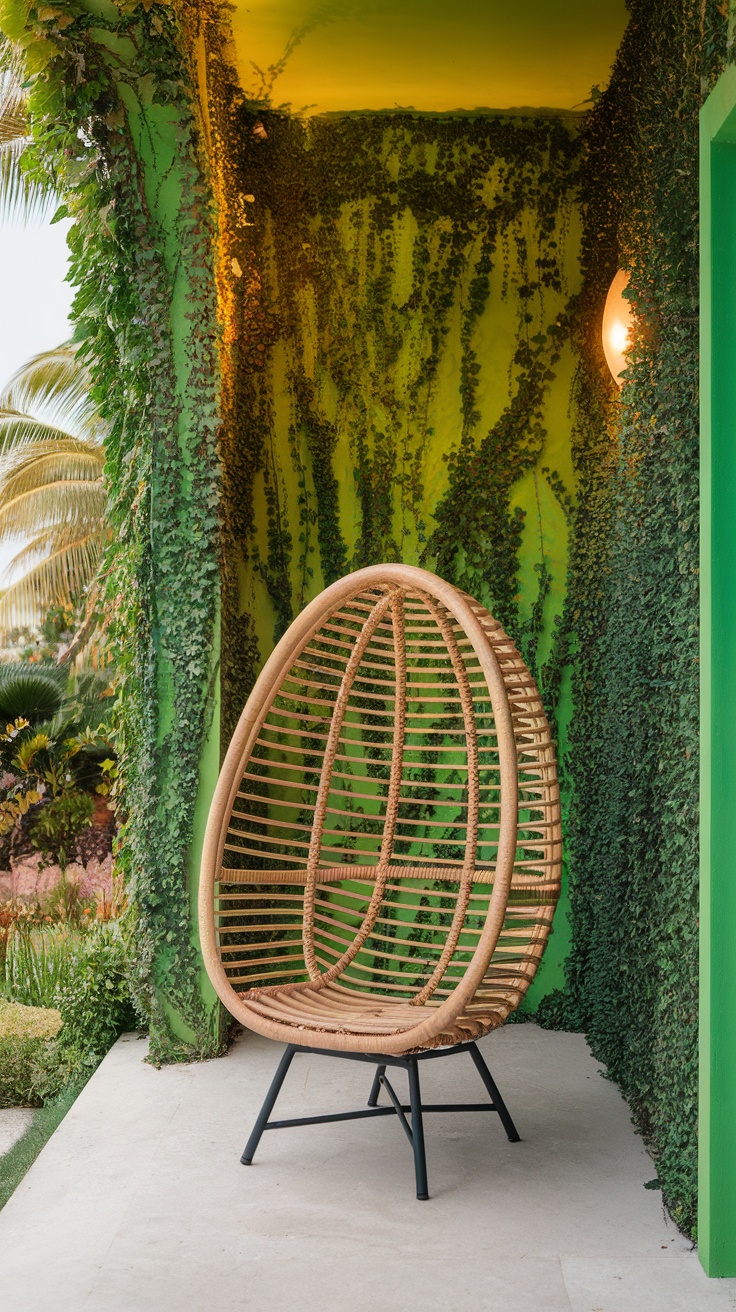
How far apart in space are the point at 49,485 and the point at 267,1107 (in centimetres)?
746

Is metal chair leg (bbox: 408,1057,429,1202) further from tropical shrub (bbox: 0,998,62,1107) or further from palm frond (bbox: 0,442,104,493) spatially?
palm frond (bbox: 0,442,104,493)

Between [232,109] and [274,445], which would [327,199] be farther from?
[274,445]

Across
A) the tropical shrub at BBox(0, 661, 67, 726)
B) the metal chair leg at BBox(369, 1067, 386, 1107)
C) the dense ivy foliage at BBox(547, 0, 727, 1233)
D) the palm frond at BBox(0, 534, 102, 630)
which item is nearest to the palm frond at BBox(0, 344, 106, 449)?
the palm frond at BBox(0, 534, 102, 630)

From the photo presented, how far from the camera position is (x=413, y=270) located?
4176mm

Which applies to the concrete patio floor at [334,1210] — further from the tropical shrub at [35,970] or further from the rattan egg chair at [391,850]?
the tropical shrub at [35,970]

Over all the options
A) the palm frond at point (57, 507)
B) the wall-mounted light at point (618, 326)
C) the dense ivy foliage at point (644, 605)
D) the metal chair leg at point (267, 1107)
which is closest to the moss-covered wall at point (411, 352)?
the dense ivy foliage at point (644, 605)

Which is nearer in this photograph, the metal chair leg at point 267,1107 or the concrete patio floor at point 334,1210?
the concrete patio floor at point 334,1210

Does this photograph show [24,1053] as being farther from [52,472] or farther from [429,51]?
[52,472]

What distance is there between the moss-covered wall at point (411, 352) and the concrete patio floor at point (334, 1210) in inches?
63.5

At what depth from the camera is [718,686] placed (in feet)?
7.29

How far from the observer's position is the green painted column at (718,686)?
2.21m

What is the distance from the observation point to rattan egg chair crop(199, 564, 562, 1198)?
8.61 feet

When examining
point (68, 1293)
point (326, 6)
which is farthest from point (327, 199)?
point (68, 1293)

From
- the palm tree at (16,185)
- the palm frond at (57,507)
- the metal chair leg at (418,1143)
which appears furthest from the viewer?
the palm frond at (57,507)
